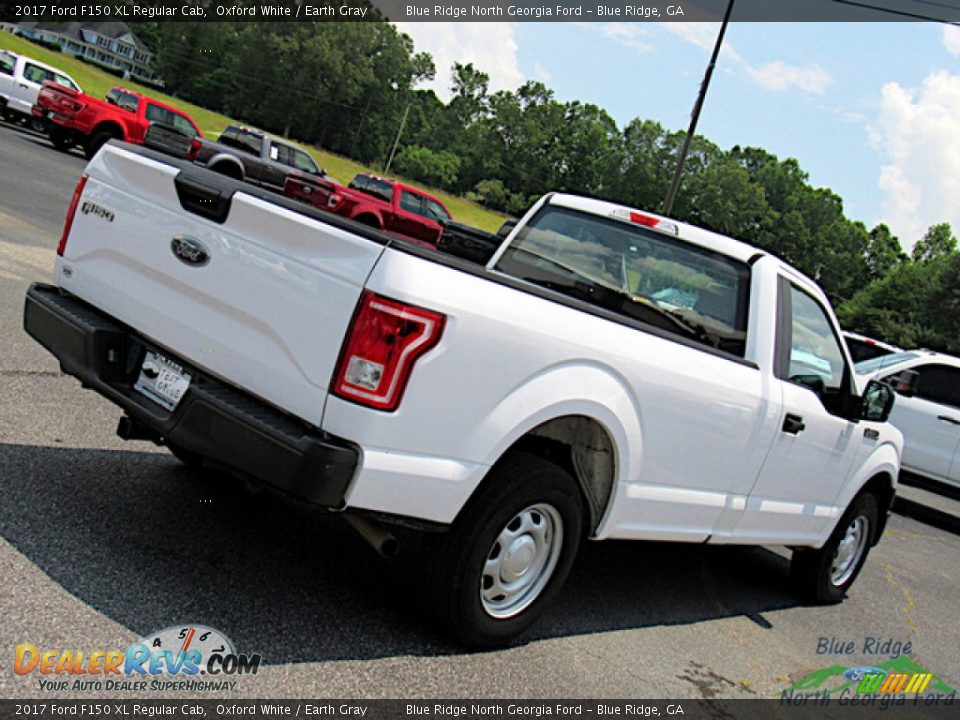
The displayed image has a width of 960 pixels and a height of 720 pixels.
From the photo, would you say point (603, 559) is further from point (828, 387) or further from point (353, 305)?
point (353, 305)

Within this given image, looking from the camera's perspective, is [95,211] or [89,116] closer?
[95,211]

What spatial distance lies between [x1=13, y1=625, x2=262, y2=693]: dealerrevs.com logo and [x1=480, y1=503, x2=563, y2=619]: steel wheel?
3.27ft

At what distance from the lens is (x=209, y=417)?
347 cm

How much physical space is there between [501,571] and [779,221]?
118082 millimetres

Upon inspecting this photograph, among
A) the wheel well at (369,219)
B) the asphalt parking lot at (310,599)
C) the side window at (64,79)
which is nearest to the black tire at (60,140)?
the side window at (64,79)

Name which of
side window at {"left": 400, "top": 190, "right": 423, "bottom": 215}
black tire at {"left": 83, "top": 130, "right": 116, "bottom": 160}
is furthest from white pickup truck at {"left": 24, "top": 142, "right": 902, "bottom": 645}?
black tire at {"left": 83, "top": 130, "right": 116, "bottom": 160}

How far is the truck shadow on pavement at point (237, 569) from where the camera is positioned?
3.67m

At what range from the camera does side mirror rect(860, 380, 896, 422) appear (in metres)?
5.79

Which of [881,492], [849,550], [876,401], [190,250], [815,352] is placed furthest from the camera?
[881,492]

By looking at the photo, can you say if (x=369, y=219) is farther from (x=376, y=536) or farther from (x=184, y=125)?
(x=376, y=536)

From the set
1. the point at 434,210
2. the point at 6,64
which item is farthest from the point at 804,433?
the point at 6,64

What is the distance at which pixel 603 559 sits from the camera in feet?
19.8

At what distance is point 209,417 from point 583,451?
1.61m

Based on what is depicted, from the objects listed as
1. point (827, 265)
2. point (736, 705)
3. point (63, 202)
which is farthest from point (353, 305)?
point (827, 265)
